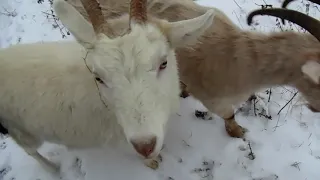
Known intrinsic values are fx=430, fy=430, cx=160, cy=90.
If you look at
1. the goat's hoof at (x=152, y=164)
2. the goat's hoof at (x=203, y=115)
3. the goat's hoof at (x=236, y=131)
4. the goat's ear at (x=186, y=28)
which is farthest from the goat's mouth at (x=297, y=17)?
the goat's hoof at (x=152, y=164)

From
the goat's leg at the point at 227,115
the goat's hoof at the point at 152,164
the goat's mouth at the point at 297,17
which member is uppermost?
the goat's mouth at the point at 297,17

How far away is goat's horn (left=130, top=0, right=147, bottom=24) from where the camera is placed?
11.9 feet

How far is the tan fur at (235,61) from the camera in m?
4.61

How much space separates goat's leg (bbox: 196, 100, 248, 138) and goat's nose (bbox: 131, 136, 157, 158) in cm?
197

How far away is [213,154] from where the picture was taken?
545 centimetres

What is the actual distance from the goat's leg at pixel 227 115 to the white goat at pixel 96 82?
1015mm

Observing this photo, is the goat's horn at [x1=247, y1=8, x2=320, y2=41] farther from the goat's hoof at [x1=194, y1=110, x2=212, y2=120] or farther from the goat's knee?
the goat's hoof at [x1=194, y1=110, x2=212, y2=120]

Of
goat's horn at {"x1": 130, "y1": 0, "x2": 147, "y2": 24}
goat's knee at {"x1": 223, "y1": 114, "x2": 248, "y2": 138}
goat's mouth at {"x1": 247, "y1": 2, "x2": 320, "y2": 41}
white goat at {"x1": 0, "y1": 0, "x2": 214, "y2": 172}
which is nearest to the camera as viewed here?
white goat at {"x1": 0, "y1": 0, "x2": 214, "y2": 172}

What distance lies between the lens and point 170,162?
5461 mm

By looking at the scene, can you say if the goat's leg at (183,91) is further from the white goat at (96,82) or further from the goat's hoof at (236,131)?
the white goat at (96,82)

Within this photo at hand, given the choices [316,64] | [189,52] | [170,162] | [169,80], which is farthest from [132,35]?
[170,162]

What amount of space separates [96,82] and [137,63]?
72cm

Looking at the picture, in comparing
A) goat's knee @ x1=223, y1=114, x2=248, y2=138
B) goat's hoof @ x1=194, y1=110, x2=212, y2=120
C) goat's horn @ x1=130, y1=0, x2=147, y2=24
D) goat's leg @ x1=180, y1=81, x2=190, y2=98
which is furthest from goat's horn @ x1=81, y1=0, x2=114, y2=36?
goat's hoof @ x1=194, y1=110, x2=212, y2=120

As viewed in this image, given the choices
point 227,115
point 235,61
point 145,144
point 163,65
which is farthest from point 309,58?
point 145,144
